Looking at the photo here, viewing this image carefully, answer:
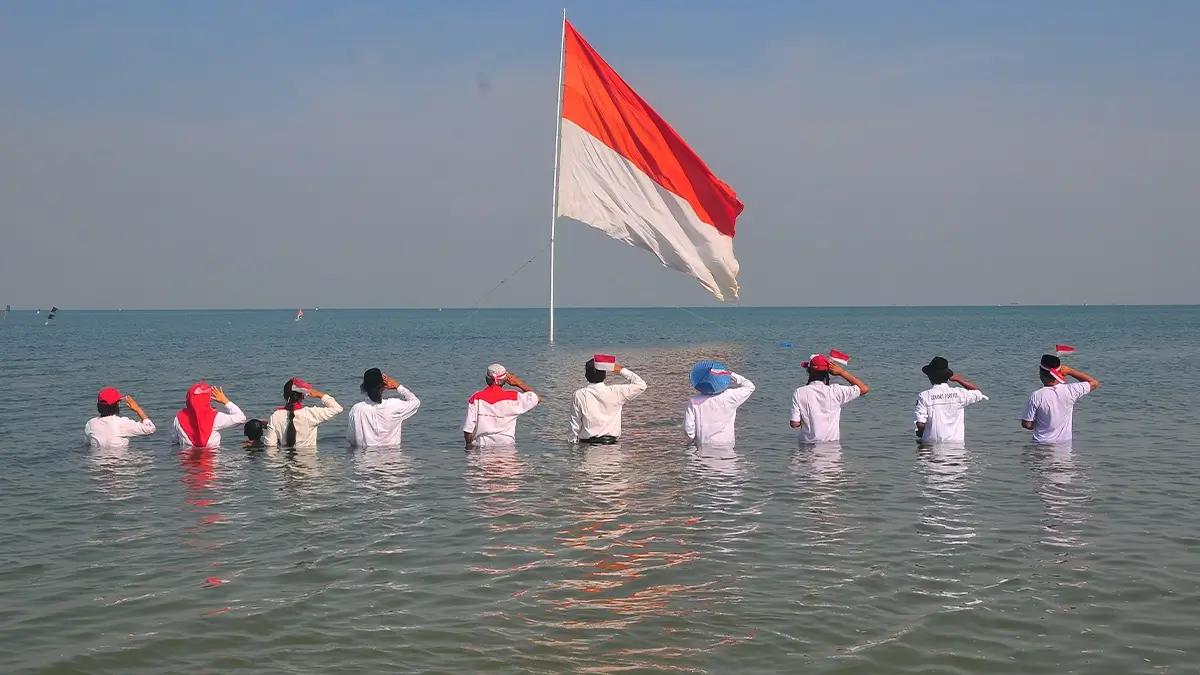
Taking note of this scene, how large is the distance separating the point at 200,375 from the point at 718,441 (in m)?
29.0

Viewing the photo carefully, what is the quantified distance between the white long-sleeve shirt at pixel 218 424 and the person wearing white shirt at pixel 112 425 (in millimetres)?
459

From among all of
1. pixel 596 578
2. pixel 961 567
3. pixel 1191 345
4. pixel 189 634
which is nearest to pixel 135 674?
pixel 189 634

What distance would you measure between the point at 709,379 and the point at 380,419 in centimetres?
512

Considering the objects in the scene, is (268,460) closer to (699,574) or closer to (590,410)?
(590,410)

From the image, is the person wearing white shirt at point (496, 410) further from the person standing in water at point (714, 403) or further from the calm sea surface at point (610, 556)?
the person standing in water at point (714, 403)

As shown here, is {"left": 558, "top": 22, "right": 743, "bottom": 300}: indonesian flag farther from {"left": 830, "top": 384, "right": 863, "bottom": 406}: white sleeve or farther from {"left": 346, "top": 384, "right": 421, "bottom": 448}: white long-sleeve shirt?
{"left": 830, "top": 384, "right": 863, "bottom": 406}: white sleeve

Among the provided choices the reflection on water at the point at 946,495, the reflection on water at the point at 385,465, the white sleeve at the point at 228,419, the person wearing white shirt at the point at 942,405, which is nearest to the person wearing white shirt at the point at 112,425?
the white sleeve at the point at 228,419

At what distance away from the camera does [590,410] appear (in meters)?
15.0

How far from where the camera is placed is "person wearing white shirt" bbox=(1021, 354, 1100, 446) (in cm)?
1402

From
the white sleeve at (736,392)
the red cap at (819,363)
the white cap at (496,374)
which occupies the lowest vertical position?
the white sleeve at (736,392)

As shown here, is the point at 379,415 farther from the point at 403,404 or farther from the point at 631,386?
the point at 631,386

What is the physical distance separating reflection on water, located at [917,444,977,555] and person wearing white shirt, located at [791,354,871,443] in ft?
4.44

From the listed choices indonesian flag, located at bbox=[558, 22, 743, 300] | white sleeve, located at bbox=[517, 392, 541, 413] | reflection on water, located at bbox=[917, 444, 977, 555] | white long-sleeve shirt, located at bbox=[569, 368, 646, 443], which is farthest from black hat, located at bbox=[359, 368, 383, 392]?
indonesian flag, located at bbox=[558, 22, 743, 300]

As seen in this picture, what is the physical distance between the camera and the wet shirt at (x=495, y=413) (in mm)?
14898
